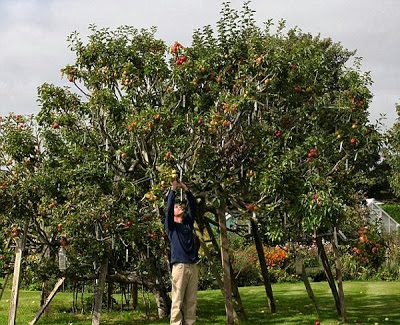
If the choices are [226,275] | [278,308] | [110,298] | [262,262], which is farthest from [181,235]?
[278,308]

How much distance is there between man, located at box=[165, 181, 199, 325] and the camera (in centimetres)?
A: 747

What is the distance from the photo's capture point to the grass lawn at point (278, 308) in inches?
418

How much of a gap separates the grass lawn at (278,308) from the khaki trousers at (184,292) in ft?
9.24

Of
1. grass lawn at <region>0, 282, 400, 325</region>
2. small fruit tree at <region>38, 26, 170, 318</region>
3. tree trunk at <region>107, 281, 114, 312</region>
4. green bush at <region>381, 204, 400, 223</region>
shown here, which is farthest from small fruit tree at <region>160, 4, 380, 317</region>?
green bush at <region>381, 204, 400, 223</region>

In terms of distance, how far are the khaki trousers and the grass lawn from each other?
9.24 ft

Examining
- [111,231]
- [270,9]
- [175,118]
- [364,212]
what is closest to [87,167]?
[111,231]

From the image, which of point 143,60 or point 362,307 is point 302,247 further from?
point 143,60

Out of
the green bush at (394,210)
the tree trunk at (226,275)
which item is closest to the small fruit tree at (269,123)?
the tree trunk at (226,275)

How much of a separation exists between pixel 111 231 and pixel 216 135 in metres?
2.20

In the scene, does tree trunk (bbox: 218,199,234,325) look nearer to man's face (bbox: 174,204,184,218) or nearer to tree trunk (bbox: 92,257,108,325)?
man's face (bbox: 174,204,184,218)

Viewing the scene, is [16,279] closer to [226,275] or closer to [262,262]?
[226,275]

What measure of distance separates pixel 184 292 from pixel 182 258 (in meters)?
0.45

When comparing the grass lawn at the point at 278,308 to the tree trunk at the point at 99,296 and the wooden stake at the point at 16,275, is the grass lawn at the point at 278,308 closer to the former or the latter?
the tree trunk at the point at 99,296

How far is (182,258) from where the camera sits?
24.5 feet
